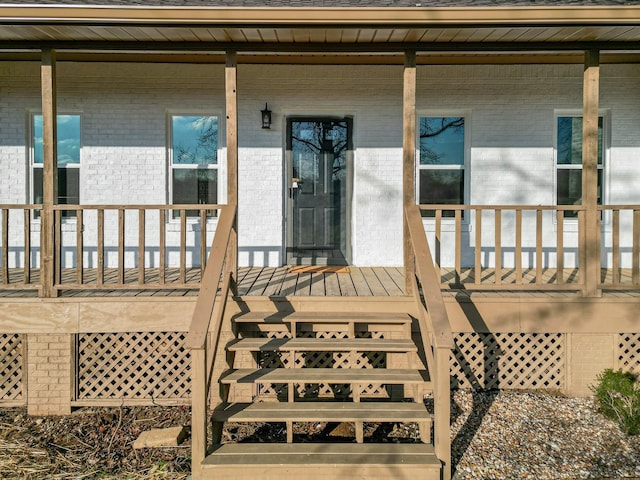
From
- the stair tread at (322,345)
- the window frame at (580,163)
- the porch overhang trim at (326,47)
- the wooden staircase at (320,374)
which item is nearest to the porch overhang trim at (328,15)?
the porch overhang trim at (326,47)

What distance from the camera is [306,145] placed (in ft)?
21.8

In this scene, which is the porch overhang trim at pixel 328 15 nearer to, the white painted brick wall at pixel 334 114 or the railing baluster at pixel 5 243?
the railing baluster at pixel 5 243

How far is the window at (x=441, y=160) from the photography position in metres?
6.61

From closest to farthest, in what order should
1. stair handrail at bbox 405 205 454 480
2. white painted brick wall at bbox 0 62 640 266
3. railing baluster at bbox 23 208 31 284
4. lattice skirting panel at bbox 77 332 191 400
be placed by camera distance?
1. stair handrail at bbox 405 205 454 480
2. railing baluster at bbox 23 208 31 284
3. lattice skirting panel at bbox 77 332 191 400
4. white painted brick wall at bbox 0 62 640 266

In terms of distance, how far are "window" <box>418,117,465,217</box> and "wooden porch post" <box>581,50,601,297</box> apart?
220cm

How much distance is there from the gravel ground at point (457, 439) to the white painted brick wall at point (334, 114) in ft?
8.49

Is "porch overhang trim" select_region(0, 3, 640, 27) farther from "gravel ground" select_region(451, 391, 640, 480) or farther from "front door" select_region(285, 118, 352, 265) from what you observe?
"gravel ground" select_region(451, 391, 640, 480)

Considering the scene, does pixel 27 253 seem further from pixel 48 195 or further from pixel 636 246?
pixel 636 246

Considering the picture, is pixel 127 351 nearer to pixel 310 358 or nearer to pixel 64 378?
pixel 64 378

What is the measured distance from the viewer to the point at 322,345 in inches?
153

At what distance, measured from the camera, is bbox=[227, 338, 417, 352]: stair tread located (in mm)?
3844

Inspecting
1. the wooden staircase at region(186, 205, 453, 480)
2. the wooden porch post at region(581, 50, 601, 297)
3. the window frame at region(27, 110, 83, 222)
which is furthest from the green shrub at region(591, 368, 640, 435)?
the window frame at region(27, 110, 83, 222)

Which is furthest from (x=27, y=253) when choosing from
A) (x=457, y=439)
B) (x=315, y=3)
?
(x=457, y=439)

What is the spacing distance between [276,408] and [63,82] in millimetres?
5326
